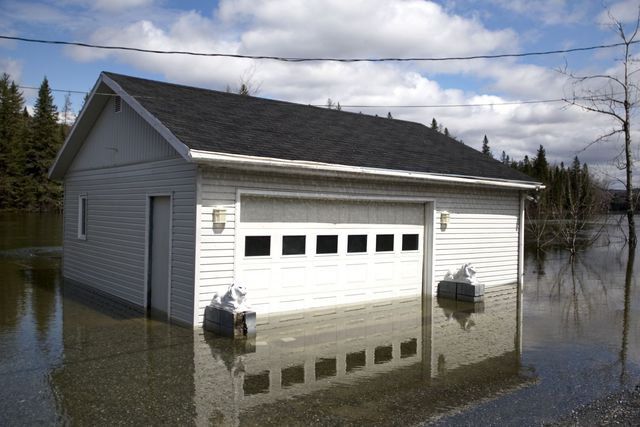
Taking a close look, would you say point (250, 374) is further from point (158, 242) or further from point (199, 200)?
point (158, 242)

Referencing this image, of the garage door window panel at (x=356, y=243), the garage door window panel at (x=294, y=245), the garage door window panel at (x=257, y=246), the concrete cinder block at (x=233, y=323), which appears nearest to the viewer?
the concrete cinder block at (x=233, y=323)

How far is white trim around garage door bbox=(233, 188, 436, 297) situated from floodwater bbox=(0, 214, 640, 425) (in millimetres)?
829

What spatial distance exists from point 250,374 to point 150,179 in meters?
4.88

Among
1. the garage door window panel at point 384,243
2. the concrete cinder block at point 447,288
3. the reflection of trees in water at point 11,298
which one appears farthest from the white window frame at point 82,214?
the concrete cinder block at point 447,288

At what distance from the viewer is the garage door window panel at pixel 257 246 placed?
8.80 metres

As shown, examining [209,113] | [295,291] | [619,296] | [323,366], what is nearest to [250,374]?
[323,366]

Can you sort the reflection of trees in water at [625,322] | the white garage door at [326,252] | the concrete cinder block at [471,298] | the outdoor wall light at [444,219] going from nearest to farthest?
the reflection of trees in water at [625,322] < the white garage door at [326,252] < the concrete cinder block at [471,298] < the outdoor wall light at [444,219]

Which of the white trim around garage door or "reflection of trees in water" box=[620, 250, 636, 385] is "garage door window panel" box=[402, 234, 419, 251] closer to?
the white trim around garage door

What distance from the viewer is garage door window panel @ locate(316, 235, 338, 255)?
Answer: 32.3 feet

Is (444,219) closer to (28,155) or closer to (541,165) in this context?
(28,155)

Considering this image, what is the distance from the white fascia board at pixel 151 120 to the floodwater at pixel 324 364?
2793 millimetres

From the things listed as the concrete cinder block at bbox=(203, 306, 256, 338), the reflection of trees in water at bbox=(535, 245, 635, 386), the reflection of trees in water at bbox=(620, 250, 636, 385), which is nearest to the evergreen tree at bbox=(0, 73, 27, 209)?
the reflection of trees in water at bbox=(535, 245, 635, 386)

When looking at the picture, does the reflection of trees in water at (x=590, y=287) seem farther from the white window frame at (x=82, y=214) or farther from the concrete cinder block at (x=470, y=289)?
the white window frame at (x=82, y=214)

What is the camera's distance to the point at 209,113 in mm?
10039
